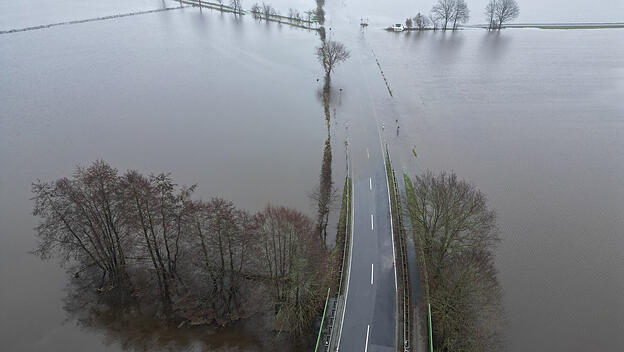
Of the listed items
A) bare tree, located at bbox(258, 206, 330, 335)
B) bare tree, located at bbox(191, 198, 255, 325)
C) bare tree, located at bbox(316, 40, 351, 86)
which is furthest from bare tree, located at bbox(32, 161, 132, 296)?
bare tree, located at bbox(316, 40, 351, 86)

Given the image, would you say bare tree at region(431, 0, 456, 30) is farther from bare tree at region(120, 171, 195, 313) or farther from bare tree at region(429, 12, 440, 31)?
bare tree at region(120, 171, 195, 313)

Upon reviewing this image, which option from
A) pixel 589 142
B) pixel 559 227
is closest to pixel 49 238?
pixel 559 227

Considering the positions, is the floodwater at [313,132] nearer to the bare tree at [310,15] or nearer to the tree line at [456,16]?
the tree line at [456,16]

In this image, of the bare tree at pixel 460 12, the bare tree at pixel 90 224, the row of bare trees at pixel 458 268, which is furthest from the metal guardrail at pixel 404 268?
the bare tree at pixel 460 12

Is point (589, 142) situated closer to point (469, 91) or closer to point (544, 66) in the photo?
point (469, 91)

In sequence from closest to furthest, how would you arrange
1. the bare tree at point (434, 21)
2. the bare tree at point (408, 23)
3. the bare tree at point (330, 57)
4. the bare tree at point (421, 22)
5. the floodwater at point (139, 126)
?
the floodwater at point (139, 126) → the bare tree at point (330, 57) → the bare tree at point (408, 23) → the bare tree at point (421, 22) → the bare tree at point (434, 21)
